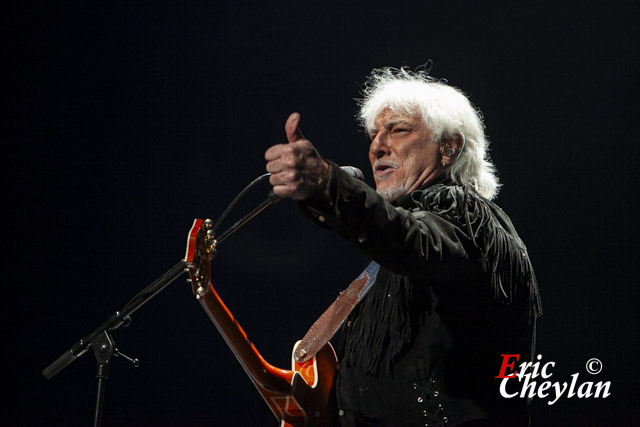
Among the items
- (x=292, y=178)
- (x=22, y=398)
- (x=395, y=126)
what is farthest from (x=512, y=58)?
(x=22, y=398)

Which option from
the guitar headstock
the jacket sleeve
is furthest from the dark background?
the jacket sleeve

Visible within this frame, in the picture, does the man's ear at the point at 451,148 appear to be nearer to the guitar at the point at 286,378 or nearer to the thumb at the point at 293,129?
the guitar at the point at 286,378

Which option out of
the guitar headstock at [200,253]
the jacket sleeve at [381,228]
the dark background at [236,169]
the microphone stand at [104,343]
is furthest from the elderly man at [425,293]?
the dark background at [236,169]

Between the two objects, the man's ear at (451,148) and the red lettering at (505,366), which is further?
the man's ear at (451,148)

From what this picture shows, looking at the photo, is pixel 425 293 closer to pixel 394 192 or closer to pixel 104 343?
pixel 394 192

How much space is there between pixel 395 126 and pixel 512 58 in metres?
1.36

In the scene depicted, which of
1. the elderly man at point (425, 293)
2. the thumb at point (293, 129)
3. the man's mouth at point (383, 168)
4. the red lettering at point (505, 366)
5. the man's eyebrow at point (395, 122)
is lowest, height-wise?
the red lettering at point (505, 366)

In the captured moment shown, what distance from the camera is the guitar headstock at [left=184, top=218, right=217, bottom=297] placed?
1.55 metres

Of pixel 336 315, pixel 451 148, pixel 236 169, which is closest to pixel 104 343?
pixel 336 315

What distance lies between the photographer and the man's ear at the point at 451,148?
2033 mm

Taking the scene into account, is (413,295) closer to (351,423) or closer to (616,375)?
(351,423)

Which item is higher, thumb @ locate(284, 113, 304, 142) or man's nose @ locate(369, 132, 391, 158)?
man's nose @ locate(369, 132, 391, 158)

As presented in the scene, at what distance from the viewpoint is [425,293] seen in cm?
164

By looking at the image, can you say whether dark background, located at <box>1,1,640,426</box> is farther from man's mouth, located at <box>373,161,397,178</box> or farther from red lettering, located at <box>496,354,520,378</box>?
red lettering, located at <box>496,354,520,378</box>
